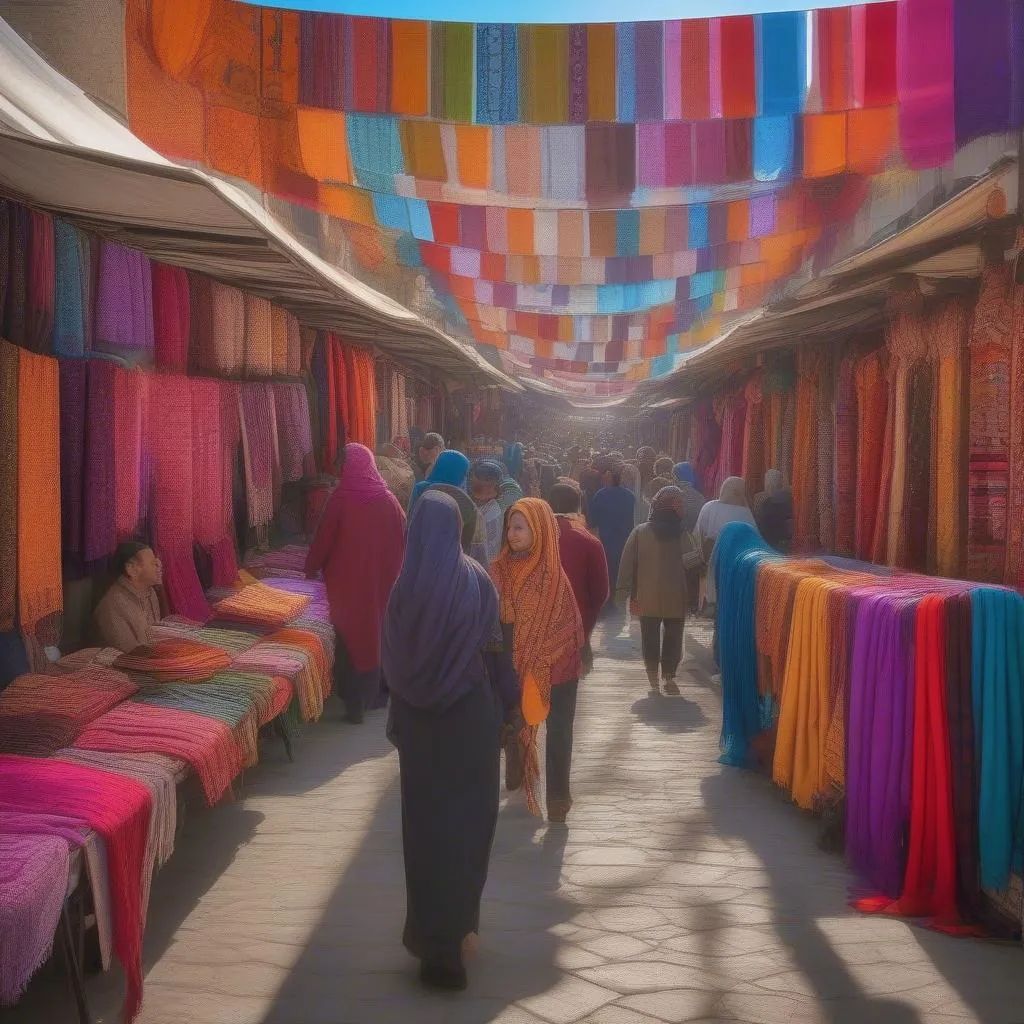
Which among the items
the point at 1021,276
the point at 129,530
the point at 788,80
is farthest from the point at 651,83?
the point at 129,530

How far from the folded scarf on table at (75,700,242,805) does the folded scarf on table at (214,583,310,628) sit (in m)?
1.53

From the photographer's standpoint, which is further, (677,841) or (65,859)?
(677,841)

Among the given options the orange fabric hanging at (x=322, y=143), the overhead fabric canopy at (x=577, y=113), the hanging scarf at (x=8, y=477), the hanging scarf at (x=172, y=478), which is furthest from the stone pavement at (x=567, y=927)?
the orange fabric hanging at (x=322, y=143)

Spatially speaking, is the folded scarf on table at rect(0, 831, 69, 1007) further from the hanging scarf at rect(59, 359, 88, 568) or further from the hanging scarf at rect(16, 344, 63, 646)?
the hanging scarf at rect(59, 359, 88, 568)

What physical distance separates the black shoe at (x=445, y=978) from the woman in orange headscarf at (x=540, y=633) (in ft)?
4.89

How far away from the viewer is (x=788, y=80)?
763 cm

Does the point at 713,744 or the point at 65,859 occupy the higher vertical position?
the point at 65,859

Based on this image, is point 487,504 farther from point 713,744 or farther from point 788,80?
point 788,80

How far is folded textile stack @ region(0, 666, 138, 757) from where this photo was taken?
3471 millimetres

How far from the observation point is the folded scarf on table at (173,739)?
365 cm

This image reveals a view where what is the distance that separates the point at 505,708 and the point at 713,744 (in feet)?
9.09

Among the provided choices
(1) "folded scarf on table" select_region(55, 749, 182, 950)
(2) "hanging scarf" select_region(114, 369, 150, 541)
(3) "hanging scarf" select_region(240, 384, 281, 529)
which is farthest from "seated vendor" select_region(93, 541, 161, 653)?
(3) "hanging scarf" select_region(240, 384, 281, 529)

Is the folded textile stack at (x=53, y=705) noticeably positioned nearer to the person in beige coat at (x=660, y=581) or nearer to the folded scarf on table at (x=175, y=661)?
the folded scarf on table at (x=175, y=661)

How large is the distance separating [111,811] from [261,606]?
2790 mm
